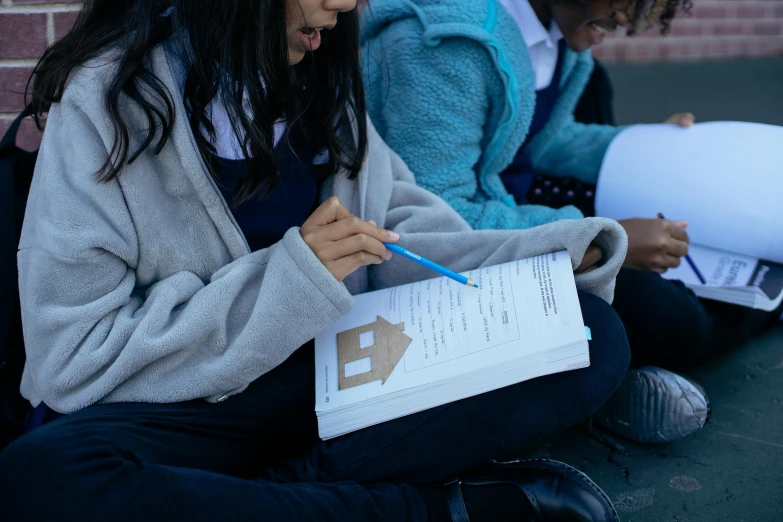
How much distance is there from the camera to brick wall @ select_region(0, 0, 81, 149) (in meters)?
1.96

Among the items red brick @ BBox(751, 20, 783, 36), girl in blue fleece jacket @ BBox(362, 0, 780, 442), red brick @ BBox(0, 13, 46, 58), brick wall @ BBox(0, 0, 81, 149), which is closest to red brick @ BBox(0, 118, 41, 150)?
brick wall @ BBox(0, 0, 81, 149)

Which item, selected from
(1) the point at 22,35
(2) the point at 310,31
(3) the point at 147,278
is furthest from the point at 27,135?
(2) the point at 310,31

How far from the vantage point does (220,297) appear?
1.35m

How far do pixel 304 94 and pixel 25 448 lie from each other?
0.79 metres

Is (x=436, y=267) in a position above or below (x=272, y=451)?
above

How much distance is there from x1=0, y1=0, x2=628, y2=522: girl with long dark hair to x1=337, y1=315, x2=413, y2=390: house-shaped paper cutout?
87mm

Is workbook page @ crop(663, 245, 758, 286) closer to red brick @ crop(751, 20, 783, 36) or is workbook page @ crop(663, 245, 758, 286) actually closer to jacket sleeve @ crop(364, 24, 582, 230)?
jacket sleeve @ crop(364, 24, 582, 230)

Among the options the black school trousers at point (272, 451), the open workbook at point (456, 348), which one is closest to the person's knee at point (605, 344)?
the black school trousers at point (272, 451)

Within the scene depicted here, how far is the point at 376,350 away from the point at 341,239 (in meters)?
0.20

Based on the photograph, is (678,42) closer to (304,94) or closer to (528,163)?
(528,163)

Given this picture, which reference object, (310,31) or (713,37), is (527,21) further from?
(713,37)

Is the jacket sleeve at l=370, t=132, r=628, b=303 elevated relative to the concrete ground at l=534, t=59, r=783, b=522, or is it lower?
elevated

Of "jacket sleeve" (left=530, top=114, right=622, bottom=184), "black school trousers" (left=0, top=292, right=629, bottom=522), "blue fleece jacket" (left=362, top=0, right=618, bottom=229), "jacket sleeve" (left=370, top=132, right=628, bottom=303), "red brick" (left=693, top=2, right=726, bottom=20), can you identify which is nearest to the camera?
"black school trousers" (left=0, top=292, right=629, bottom=522)

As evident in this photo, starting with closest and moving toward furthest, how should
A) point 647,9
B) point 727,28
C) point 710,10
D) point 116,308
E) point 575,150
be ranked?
point 116,308 < point 647,9 < point 575,150 < point 710,10 < point 727,28
